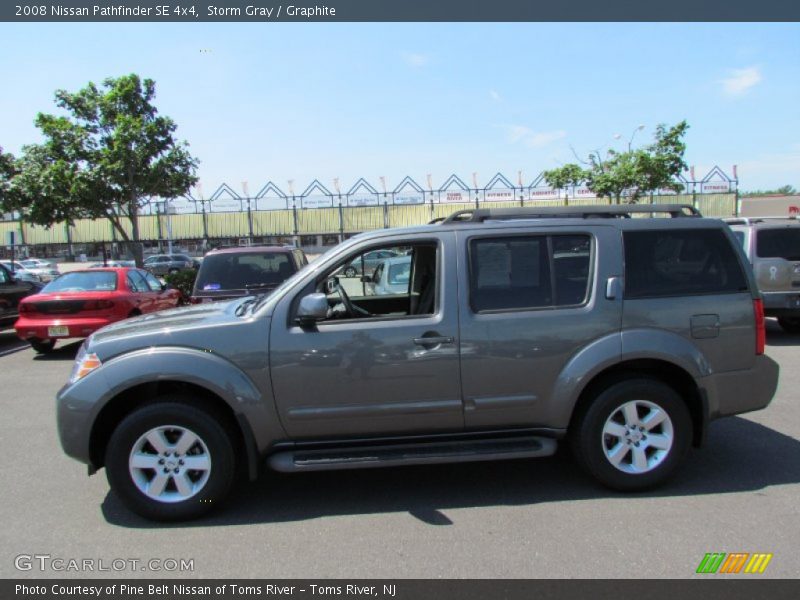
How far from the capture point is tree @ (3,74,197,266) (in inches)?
639

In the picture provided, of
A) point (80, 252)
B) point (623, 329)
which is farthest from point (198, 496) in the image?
point (80, 252)

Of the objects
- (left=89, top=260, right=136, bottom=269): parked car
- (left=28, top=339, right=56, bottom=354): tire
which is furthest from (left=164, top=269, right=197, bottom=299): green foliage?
(left=28, top=339, right=56, bottom=354): tire

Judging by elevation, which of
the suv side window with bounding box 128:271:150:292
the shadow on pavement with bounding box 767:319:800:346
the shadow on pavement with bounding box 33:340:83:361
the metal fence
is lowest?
the shadow on pavement with bounding box 767:319:800:346

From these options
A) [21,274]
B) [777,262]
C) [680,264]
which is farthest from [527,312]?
[21,274]

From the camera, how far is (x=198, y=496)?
369cm

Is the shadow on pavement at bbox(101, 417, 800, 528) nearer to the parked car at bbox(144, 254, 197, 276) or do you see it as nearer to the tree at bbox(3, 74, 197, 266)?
the tree at bbox(3, 74, 197, 266)

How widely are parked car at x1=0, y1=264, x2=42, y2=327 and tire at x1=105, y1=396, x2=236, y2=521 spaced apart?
908cm

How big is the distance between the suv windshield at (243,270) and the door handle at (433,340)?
200 inches

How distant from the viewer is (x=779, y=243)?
9.65 metres

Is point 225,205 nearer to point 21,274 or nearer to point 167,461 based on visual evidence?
point 21,274

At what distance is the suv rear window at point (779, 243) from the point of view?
956cm

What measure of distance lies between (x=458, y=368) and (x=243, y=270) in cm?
557

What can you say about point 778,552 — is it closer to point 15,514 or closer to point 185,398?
point 185,398

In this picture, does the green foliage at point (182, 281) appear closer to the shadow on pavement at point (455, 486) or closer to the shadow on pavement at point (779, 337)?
the shadow on pavement at point (455, 486)
